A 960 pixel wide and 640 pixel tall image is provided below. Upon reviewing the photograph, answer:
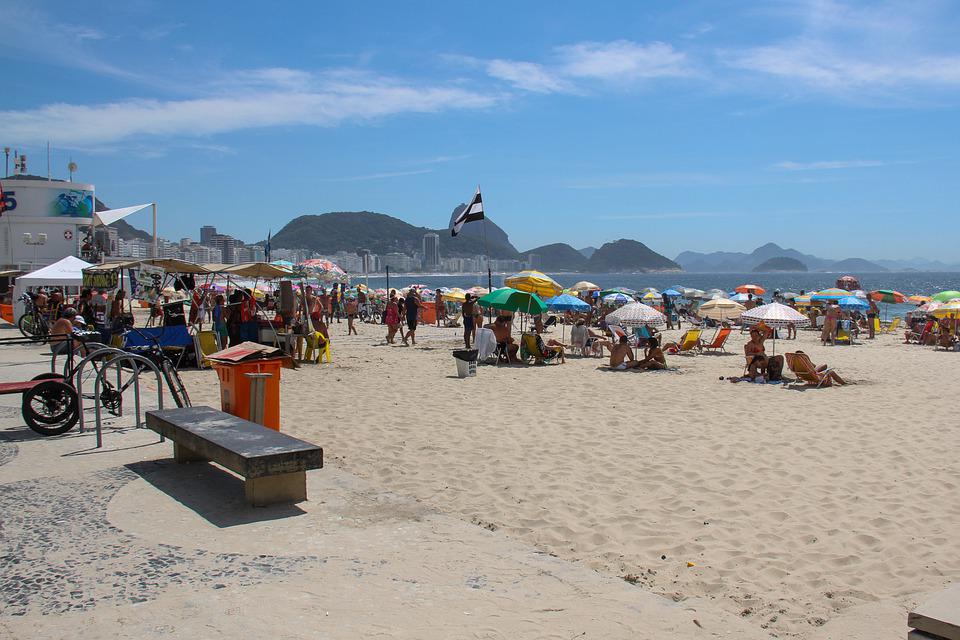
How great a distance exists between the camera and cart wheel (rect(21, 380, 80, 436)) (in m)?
6.48

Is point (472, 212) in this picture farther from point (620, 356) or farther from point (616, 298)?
point (616, 298)

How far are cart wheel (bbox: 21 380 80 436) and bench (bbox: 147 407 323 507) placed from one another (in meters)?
1.76

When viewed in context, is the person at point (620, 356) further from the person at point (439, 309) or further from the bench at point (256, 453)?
the person at point (439, 309)

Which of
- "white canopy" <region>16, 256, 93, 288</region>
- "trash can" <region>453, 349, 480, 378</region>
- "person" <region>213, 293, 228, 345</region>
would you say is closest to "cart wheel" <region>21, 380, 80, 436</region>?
"trash can" <region>453, 349, 480, 378</region>

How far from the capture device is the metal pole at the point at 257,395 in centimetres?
623

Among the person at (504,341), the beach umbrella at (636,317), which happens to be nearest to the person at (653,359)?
the beach umbrella at (636,317)

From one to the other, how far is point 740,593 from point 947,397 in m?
7.82

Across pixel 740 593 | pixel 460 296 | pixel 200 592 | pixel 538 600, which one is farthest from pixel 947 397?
pixel 460 296

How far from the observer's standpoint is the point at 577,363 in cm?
1407

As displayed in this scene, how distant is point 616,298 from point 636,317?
17.2 m

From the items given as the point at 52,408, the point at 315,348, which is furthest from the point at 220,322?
the point at 52,408

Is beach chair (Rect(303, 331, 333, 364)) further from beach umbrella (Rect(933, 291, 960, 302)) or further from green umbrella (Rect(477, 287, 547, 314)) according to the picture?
beach umbrella (Rect(933, 291, 960, 302))

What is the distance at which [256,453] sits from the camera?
4.48 meters

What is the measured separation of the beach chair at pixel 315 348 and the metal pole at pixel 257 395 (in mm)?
7237
